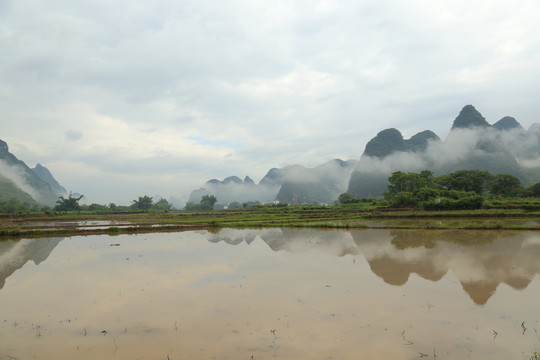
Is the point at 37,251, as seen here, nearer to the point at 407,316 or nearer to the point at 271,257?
the point at 271,257

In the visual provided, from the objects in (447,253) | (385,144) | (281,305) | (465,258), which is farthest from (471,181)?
(385,144)

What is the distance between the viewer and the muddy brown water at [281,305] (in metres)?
5.16

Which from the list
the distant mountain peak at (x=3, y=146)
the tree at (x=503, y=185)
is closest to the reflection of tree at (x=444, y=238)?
the tree at (x=503, y=185)

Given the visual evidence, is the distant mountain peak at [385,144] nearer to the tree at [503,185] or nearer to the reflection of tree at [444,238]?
the tree at [503,185]

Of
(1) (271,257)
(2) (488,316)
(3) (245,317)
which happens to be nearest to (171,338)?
(3) (245,317)

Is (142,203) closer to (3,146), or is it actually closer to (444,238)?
(444,238)

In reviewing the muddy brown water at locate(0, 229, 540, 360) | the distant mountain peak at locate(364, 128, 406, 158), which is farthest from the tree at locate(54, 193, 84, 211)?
the distant mountain peak at locate(364, 128, 406, 158)

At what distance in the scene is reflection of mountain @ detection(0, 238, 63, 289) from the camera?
1209cm

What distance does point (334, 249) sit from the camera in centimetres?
1442

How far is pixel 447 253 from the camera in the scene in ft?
39.9

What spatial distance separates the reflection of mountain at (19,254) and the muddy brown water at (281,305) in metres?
0.21

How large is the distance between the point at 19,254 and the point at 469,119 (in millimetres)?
128530

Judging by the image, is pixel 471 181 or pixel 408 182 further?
pixel 408 182

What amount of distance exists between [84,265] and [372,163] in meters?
132
